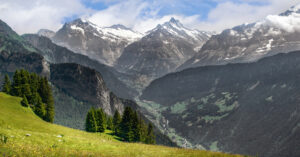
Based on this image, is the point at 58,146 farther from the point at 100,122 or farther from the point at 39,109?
the point at 100,122

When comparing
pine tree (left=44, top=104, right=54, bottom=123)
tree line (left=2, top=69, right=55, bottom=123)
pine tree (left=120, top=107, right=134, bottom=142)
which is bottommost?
pine tree (left=120, top=107, right=134, bottom=142)

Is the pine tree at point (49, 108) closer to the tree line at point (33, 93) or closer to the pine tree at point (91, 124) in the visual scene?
the tree line at point (33, 93)

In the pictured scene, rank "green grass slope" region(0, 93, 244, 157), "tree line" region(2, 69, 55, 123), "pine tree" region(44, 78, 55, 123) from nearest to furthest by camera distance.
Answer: "green grass slope" region(0, 93, 244, 157) < "tree line" region(2, 69, 55, 123) < "pine tree" region(44, 78, 55, 123)

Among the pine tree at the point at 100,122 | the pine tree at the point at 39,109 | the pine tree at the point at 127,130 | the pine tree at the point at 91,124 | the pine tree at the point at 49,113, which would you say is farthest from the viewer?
the pine tree at the point at 100,122

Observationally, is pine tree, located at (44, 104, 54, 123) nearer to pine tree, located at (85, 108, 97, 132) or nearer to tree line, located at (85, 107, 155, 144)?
tree line, located at (85, 107, 155, 144)

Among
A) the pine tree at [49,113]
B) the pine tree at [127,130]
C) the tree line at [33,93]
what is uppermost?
the tree line at [33,93]

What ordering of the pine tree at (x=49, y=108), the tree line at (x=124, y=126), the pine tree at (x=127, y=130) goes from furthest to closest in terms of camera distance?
1. the tree line at (x=124, y=126)
2. the pine tree at (x=127, y=130)
3. the pine tree at (x=49, y=108)

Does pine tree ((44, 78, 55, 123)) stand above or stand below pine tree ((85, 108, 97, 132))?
above

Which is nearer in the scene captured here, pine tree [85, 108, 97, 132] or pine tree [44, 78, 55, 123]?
pine tree [44, 78, 55, 123]

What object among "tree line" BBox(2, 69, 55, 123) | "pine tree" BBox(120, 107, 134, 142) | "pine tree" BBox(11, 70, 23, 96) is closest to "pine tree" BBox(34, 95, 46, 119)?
"tree line" BBox(2, 69, 55, 123)

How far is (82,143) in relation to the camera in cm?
3778

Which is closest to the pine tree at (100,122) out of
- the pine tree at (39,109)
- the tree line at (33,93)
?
the tree line at (33,93)

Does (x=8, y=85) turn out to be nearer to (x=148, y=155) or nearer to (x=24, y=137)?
(x=24, y=137)

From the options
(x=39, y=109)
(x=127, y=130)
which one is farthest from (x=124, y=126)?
(x=39, y=109)
